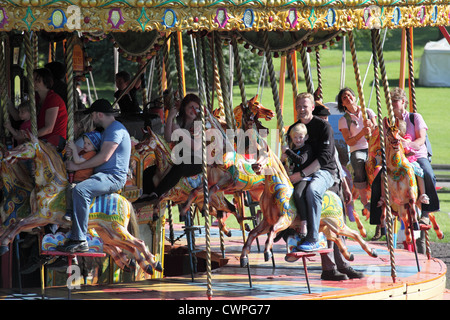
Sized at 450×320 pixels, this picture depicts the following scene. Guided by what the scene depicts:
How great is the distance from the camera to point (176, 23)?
23.7 feet

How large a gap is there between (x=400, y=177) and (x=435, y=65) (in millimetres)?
28840

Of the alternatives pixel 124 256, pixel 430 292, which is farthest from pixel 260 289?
pixel 430 292

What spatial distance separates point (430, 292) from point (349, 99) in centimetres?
276

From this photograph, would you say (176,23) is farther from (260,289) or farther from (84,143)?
(260,289)

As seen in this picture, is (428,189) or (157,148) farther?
(428,189)

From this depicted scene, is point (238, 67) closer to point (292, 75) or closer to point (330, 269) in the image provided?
point (292, 75)

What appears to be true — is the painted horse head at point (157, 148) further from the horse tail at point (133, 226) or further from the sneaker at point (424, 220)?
the sneaker at point (424, 220)

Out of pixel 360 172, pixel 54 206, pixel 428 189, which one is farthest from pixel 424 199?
pixel 54 206

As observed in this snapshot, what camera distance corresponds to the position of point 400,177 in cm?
955

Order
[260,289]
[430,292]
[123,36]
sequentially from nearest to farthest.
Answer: [260,289], [430,292], [123,36]

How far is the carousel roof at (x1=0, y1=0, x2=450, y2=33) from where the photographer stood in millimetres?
7020

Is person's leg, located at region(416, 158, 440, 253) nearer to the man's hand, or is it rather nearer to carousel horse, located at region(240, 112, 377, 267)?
carousel horse, located at region(240, 112, 377, 267)

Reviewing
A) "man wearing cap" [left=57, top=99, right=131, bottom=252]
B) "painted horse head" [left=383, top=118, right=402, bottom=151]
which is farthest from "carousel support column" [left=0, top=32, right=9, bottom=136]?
"painted horse head" [left=383, top=118, right=402, bottom=151]
